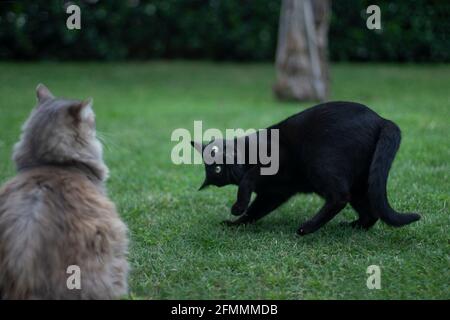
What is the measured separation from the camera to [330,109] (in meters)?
3.78

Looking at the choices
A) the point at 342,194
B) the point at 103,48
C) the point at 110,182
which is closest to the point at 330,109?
the point at 342,194

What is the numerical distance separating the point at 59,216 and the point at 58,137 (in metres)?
0.44

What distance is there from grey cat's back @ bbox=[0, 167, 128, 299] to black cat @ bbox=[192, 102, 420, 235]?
132 centimetres

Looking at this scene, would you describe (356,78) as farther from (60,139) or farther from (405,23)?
(60,139)

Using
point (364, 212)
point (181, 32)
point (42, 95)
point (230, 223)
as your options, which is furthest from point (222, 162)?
point (181, 32)

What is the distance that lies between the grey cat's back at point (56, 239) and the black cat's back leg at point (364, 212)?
5.85 ft

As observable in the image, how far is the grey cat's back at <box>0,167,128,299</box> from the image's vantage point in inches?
96.7

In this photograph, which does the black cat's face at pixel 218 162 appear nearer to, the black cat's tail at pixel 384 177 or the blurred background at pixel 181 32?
the black cat's tail at pixel 384 177

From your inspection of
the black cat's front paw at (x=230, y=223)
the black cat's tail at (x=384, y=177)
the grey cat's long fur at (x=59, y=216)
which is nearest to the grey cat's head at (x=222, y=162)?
the black cat's front paw at (x=230, y=223)

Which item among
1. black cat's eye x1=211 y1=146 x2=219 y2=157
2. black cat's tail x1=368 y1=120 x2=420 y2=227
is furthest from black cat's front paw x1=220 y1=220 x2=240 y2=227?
black cat's tail x1=368 y1=120 x2=420 y2=227

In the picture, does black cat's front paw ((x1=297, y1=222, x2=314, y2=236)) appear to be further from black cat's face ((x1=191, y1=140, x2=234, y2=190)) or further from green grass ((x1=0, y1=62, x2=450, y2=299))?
black cat's face ((x1=191, y1=140, x2=234, y2=190))

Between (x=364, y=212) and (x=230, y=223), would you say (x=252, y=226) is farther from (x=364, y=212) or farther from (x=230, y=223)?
(x=364, y=212)

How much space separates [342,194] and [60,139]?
1803 mm

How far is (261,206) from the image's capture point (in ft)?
13.4
